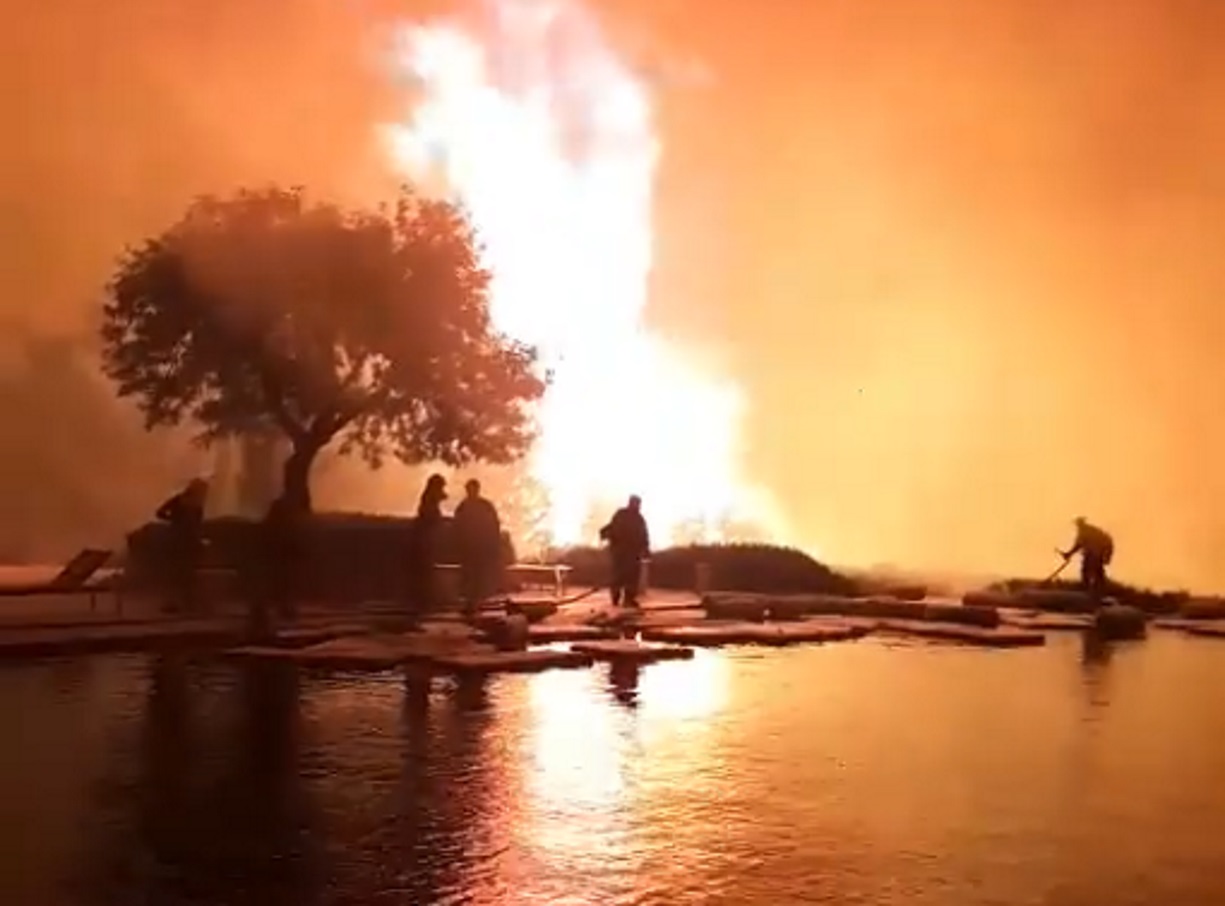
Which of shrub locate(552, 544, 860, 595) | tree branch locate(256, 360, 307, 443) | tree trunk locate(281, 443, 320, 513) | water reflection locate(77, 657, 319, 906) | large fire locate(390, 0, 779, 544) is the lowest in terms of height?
water reflection locate(77, 657, 319, 906)

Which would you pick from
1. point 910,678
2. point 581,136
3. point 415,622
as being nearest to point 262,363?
point 415,622

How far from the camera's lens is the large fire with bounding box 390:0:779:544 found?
20.5 m

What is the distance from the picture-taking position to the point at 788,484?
80.0 feet

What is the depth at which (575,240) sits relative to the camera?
74.0 ft

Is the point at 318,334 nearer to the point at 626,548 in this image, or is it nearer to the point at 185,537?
the point at 185,537

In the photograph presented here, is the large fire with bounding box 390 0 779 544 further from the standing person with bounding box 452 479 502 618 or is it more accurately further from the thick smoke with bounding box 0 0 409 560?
the standing person with bounding box 452 479 502 618

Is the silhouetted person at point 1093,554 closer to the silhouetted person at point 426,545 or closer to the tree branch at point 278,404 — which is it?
the silhouetted person at point 426,545

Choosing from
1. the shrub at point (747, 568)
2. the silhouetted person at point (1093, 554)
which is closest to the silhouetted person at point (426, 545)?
the shrub at point (747, 568)

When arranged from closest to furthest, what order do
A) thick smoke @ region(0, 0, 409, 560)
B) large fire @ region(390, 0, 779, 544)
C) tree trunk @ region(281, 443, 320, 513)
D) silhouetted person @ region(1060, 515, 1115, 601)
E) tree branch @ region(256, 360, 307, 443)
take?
Result: thick smoke @ region(0, 0, 409, 560) → tree branch @ region(256, 360, 307, 443) → tree trunk @ region(281, 443, 320, 513) → large fire @ region(390, 0, 779, 544) → silhouetted person @ region(1060, 515, 1115, 601)

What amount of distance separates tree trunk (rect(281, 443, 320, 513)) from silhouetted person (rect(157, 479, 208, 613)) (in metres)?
1.46

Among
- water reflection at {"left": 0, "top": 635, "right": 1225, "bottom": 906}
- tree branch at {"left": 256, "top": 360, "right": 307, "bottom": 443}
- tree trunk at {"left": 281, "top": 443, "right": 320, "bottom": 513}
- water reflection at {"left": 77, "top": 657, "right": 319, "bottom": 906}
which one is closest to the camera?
water reflection at {"left": 77, "top": 657, "right": 319, "bottom": 906}

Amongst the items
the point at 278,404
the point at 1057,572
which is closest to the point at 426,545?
the point at 278,404

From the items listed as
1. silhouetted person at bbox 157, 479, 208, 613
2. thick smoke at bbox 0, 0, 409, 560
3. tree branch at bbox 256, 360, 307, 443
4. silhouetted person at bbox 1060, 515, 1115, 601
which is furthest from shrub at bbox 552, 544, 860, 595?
silhouetted person at bbox 157, 479, 208, 613

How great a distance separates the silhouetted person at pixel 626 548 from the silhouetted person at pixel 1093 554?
21.0 feet
